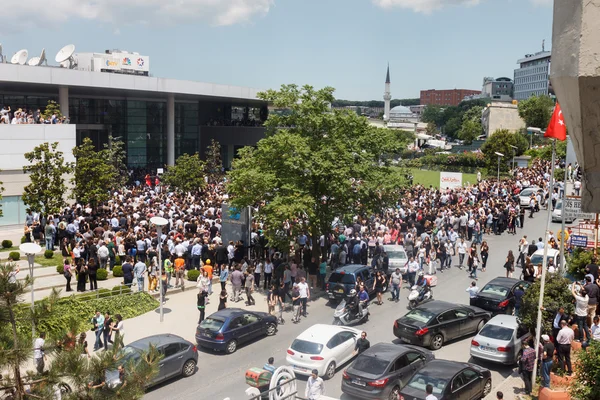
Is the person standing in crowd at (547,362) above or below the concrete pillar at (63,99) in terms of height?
below

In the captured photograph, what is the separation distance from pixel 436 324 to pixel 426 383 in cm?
473

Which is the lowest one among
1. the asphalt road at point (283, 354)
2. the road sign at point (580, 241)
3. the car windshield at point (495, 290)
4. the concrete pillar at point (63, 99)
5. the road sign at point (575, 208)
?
the asphalt road at point (283, 354)

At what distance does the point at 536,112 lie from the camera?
107 meters

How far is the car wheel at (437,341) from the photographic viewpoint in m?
18.7

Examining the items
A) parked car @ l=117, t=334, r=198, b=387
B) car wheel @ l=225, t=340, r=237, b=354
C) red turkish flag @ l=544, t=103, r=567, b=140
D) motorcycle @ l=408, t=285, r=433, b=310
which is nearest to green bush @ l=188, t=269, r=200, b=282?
car wheel @ l=225, t=340, r=237, b=354

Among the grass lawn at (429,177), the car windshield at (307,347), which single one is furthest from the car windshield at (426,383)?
the grass lawn at (429,177)

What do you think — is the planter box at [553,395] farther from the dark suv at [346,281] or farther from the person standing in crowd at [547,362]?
the dark suv at [346,281]

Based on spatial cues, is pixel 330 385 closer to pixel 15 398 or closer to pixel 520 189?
pixel 15 398

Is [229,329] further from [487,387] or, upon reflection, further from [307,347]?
[487,387]

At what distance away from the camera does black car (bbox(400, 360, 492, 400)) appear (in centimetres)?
1403

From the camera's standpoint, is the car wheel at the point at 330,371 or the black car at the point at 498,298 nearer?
the car wheel at the point at 330,371

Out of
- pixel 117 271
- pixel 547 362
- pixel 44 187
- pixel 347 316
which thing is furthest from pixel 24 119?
pixel 547 362

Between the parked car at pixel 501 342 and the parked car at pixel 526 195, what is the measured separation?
25787 millimetres

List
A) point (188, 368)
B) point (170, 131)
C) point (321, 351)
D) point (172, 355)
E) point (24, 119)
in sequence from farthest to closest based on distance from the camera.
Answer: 1. point (170, 131)
2. point (24, 119)
3. point (188, 368)
4. point (321, 351)
5. point (172, 355)
